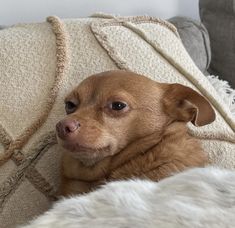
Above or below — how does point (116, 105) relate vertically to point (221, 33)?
above

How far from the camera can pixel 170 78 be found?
1317mm

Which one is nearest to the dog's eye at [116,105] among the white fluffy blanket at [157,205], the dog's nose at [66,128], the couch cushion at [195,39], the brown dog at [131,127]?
the brown dog at [131,127]

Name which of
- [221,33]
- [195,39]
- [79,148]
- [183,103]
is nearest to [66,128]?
[79,148]

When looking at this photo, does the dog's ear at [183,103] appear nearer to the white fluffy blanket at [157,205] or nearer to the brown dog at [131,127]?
the brown dog at [131,127]

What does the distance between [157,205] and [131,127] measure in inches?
14.5

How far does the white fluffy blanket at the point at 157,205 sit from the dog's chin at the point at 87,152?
0.75ft

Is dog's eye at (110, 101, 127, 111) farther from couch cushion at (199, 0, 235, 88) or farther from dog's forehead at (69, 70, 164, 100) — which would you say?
couch cushion at (199, 0, 235, 88)

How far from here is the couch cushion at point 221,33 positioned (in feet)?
5.90

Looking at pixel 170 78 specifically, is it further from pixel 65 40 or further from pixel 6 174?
pixel 6 174

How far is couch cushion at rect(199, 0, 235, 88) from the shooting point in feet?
5.90

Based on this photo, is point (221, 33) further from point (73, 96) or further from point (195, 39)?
point (73, 96)

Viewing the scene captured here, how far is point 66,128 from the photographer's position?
1.05 m

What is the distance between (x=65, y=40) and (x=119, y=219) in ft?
1.94

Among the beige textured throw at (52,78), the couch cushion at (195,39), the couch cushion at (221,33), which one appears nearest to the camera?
the beige textured throw at (52,78)
